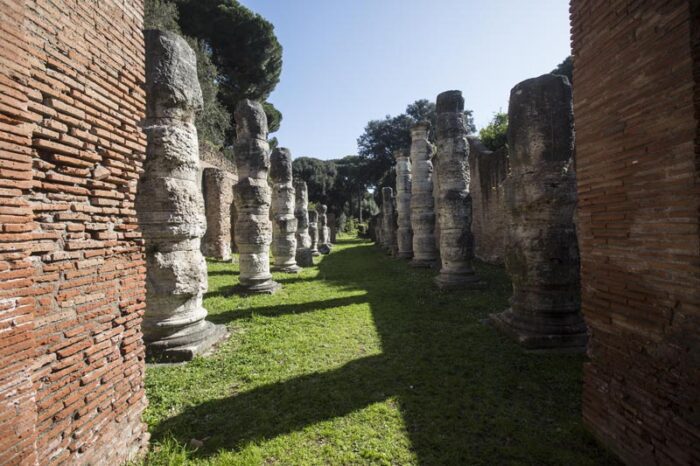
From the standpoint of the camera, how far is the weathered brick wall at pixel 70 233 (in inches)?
80.3

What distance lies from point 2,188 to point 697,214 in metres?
3.90

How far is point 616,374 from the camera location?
2.89m

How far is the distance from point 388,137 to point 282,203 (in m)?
33.4

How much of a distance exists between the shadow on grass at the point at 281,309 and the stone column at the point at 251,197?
5.16ft

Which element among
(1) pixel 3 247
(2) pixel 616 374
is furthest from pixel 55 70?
(2) pixel 616 374

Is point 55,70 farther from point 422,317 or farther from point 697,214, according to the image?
point 422,317

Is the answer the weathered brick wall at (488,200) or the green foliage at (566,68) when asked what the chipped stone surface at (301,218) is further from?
the green foliage at (566,68)

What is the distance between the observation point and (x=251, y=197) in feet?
30.0

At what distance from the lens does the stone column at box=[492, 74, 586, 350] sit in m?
5.24

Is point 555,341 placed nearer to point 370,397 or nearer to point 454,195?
point 370,397

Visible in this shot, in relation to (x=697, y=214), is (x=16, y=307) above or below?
below

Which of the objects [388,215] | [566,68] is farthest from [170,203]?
[566,68]

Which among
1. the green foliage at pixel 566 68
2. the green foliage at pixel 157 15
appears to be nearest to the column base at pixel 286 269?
the green foliage at pixel 157 15

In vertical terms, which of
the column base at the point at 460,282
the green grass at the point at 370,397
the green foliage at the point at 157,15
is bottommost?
the green grass at the point at 370,397
